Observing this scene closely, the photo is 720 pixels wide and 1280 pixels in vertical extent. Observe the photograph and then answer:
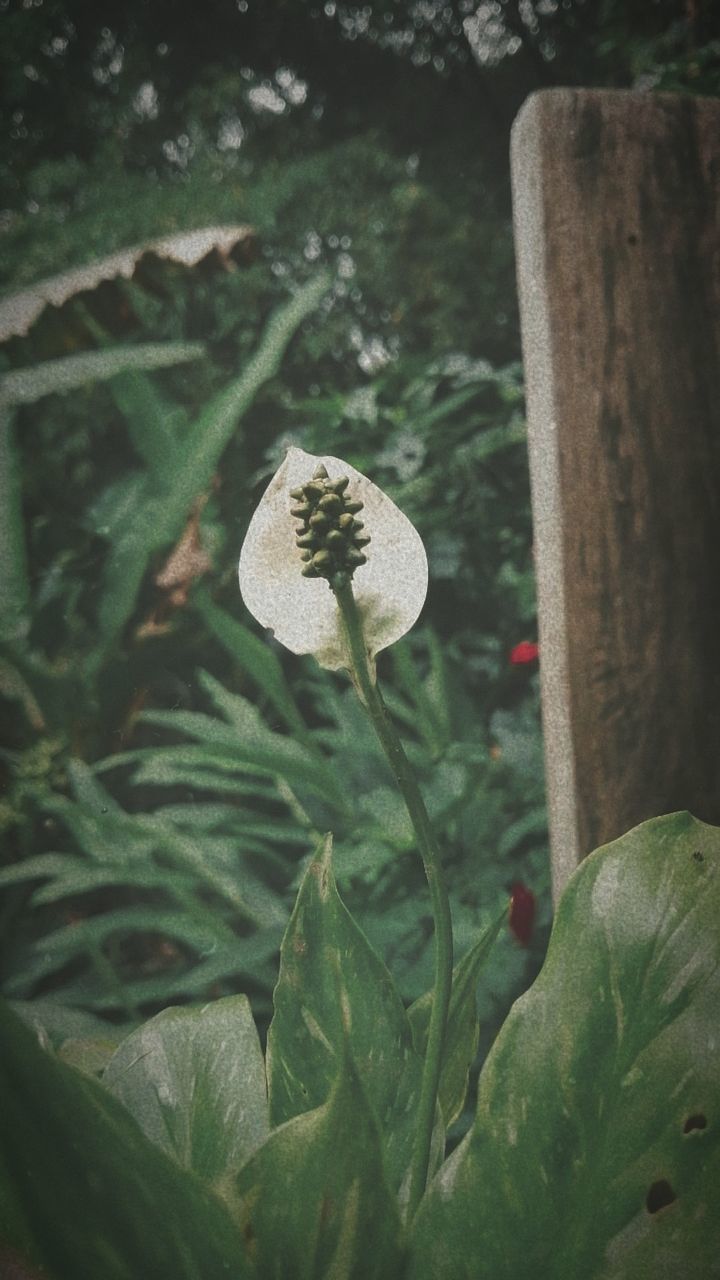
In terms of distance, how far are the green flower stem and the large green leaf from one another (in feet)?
0.14

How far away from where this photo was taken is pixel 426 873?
0.64m

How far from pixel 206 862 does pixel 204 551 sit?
315 millimetres

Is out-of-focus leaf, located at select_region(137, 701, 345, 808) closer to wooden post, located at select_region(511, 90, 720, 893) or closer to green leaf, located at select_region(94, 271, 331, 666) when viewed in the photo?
green leaf, located at select_region(94, 271, 331, 666)

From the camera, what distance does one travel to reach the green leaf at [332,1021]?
0.65 meters

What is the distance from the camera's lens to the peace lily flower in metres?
0.59

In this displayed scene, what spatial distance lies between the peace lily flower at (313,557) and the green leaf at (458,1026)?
0.84 feet

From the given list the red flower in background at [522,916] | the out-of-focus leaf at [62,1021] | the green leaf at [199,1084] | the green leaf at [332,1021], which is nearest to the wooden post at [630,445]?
the red flower in background at [522,916]

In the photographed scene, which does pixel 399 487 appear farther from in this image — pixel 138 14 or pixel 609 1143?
pixel 609 1143

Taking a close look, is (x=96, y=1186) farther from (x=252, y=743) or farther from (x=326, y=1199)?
(x=252, y=743)

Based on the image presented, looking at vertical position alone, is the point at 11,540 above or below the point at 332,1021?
above

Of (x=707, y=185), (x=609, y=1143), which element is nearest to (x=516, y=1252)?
(x=609, y=1143)

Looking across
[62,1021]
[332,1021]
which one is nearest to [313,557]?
[332,1021]

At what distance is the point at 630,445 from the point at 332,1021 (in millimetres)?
517

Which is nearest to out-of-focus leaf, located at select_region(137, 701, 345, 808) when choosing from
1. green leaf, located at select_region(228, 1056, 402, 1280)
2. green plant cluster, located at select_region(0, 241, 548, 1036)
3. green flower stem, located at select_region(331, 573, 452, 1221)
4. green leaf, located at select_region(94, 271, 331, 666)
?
green plant cluster, located at select_region(0, 241, 548, 1036)
